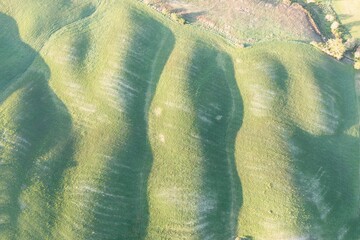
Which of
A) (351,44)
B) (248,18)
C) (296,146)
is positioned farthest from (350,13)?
(296,146)

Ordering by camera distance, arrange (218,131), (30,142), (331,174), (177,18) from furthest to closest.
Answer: (177,18)
(218,131)
(331,174)
(30,142)

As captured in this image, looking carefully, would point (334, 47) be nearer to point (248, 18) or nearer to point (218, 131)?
point (248, 18)

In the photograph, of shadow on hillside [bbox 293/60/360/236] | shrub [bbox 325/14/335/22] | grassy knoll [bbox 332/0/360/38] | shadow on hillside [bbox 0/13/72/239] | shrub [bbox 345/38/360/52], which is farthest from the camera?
shrub [bbox 325/14/335/22]

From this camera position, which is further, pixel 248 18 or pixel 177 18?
pixel 248 18

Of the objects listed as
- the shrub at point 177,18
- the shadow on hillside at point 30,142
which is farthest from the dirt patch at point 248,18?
the shadow on hillside at point 30,142

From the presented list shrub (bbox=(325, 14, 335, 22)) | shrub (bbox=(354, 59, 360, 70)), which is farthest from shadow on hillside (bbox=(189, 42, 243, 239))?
shrub (bbox=(325, 14, 335, 22))

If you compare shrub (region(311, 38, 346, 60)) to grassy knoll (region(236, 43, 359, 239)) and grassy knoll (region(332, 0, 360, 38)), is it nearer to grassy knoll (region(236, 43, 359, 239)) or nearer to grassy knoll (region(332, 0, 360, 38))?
grassy knoll (region(236, 43, 359, 239))
